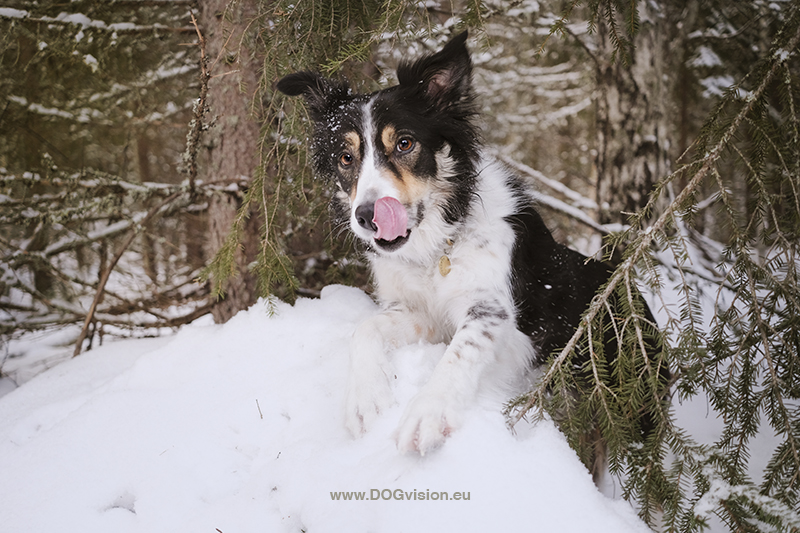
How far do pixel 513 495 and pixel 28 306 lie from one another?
511cm

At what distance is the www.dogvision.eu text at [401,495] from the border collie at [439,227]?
0.50 meters

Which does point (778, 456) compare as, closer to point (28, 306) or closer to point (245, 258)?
point (245, 258)

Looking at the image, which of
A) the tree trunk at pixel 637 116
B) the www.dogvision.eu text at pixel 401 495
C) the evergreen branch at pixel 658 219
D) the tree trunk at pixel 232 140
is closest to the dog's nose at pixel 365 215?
the evergreen branch at pixel 658 219

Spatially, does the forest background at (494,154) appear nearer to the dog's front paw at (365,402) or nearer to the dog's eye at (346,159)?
the dog's eye at (346,159)

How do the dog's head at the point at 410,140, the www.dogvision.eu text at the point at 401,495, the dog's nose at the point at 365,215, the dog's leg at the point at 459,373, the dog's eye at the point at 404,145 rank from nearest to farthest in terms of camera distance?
the www.dogvision.eu text at the point at 401,495, the dog's leg at the point at 459,373, the dog's nose at the point at 365,215, the dog's head at the point at 410,140, the dog's eye at the point at 404,145

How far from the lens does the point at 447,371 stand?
204cm

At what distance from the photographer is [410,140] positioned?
2.61 m

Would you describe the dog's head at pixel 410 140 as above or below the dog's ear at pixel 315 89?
below

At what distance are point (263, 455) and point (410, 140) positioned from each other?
5.93 feet

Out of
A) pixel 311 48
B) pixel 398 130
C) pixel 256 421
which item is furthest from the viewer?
pixel 311 48

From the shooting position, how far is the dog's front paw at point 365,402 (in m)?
2.05

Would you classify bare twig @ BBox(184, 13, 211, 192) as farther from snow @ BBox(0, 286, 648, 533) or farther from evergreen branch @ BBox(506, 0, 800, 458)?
evergreen branch @ BBox(506, 0, 800, 458)

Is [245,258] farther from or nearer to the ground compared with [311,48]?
nearer to the ground

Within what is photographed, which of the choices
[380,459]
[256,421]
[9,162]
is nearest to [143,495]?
[256,421]
